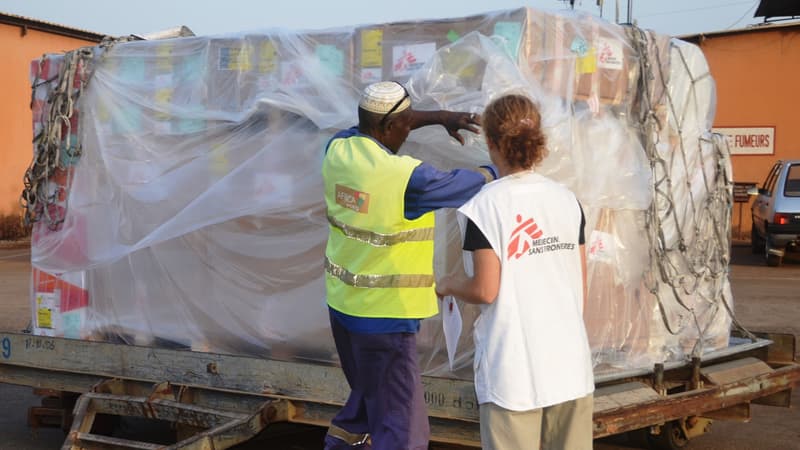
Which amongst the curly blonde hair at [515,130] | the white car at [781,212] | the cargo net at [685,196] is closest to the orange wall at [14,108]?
the white car at [781,212]

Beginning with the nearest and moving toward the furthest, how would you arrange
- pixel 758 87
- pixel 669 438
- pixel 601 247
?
pixel 601 247, pixel 669 438, pixel 758 87

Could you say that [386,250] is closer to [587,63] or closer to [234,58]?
[587,63]

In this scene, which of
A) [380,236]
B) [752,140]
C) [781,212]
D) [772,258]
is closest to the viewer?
[380,236]

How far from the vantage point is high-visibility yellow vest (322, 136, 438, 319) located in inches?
149

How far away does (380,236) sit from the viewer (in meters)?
3.82

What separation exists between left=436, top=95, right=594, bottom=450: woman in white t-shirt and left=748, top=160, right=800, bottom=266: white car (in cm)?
1204

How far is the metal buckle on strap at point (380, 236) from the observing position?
3828mm

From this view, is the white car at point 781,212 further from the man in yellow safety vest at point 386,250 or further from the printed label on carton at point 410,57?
the man in yellow safety vest at point 386,250

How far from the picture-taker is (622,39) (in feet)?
16.8

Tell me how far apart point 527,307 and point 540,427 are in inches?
15.6

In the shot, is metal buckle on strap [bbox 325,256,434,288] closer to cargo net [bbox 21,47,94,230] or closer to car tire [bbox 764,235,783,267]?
cargo net [bbox 21,47,94,230]

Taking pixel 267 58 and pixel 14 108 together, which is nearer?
pixel 267 58

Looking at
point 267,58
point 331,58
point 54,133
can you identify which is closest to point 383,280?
point 331,58

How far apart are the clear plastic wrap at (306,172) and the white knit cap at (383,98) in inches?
31.1
